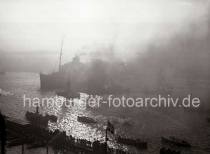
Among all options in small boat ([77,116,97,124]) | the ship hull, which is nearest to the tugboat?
small boat ([77,116,97,124])

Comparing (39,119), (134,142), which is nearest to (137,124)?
(134,142)

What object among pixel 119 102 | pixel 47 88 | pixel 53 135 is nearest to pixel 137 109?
pixel 119 102

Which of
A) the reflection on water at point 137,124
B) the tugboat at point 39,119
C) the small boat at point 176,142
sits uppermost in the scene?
the tugboat at point 39,119

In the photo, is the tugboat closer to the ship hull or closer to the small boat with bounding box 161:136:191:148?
the small boat with bounding box 161:136:191:148

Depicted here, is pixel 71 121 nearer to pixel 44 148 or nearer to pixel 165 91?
pixel 44 148

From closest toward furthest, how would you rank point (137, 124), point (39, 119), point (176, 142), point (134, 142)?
1. point (134, 142)
2. point (176, 142)
3. point (39, 119)
4. point (137, 124)

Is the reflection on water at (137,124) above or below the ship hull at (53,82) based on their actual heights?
below

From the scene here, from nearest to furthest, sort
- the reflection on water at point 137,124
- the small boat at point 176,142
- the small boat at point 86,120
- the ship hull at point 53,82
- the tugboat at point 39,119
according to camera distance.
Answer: the small boat at point 176,142, the reflection on water at point 137,124, the tugboat at point 39,119, the small boat at point 86,120, the ship hull at point 53,82

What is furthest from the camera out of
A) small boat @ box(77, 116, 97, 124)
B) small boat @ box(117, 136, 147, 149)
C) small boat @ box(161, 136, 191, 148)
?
small boat @ box(77, 116, 97, 124)

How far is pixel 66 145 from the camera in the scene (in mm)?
59062

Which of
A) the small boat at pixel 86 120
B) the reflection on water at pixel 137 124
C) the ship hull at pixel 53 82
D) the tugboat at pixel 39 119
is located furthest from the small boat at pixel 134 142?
the ship hull at pixel 53 82

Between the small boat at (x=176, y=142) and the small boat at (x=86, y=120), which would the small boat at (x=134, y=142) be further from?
the small boat at (x=86, y=120)

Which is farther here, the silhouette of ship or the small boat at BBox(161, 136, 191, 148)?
the silhouette of ship

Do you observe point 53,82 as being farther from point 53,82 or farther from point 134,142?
point 134,142
